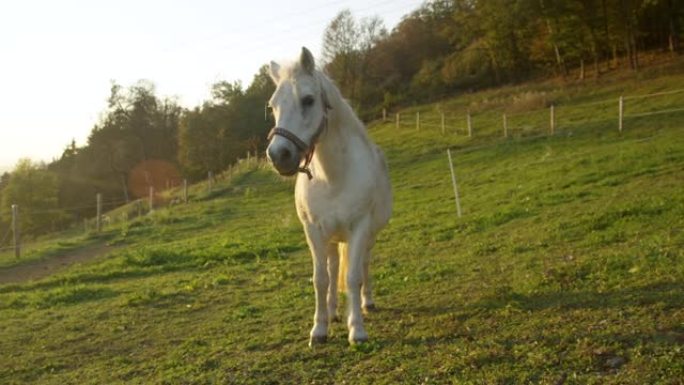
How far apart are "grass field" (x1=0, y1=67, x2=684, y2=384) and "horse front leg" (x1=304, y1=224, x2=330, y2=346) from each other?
19 centimetres

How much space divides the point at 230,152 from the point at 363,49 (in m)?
19.1

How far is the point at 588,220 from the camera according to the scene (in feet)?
31.1

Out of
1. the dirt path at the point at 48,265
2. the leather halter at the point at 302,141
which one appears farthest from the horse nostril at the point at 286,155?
the dirt path at the point at 48,265

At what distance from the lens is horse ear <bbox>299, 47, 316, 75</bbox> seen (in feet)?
16.1

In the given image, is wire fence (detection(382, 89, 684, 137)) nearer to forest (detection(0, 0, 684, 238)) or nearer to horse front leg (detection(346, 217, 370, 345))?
forest (detection(0, 0, 684, 238))

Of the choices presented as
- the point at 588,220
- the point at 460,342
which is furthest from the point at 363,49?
the point at 460,342

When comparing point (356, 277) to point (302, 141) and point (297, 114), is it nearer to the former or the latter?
point (302, 141)

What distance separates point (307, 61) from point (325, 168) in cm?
95

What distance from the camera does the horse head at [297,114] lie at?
184 inches

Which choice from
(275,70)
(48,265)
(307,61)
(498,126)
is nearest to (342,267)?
(275,70)

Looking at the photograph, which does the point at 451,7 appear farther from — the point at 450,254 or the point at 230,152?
the point at 450,254

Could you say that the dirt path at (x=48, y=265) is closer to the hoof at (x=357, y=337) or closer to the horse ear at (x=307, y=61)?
the hoof at (x=357, y=337)

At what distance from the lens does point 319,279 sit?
18.4ft

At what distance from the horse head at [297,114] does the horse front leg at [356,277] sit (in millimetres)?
763
